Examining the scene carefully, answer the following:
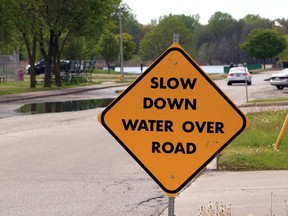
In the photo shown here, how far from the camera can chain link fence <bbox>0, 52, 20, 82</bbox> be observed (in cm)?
5880

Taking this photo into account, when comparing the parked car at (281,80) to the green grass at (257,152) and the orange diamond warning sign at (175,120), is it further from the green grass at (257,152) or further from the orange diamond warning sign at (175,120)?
the orange diamond warning sign at (175,120)

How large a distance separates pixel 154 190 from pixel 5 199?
2185 millimetres

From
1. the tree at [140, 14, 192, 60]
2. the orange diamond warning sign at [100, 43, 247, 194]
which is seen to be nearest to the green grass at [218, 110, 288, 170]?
the orange diamond warning sign at [100, 43, 247, 194]

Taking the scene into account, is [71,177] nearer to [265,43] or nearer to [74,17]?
[74,17]

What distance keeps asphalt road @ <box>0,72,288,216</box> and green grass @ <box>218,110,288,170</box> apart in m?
1.61

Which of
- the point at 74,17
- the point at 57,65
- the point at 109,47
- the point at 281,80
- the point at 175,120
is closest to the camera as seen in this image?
the point at 175,120

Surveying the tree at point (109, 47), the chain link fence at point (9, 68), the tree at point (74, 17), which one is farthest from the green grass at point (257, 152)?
the tree at point (109, 47)

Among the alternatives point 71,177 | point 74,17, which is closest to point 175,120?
point 71,177

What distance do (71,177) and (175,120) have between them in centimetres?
589

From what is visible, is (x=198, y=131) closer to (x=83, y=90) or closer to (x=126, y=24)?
(x=83, y=90)

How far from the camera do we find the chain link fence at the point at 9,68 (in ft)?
193

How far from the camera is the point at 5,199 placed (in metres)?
9.10

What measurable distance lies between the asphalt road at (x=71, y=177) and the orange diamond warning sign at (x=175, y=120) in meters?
3.09

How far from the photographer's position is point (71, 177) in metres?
10.9
